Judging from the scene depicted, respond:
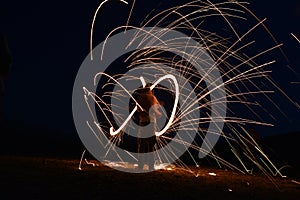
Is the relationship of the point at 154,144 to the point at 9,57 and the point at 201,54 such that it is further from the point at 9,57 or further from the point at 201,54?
the point at 9,57

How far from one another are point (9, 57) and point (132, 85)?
5.28 metres

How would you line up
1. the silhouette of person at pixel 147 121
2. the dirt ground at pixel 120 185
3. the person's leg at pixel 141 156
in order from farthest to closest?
the silhouette of person at pixel 147 121 → the person's leg at pixel 141 156 → the dirt ground at pixel 120 185

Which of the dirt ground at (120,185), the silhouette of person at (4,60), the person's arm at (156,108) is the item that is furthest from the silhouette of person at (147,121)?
the silhouette of person at (4,60)

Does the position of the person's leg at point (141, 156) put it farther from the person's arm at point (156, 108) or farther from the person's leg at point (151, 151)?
the person's arm at point (156, 108)

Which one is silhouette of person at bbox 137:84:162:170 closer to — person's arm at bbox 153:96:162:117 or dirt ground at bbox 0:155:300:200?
person's arm at bbox 153:96:162:117

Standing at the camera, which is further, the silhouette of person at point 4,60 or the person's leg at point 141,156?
the person's leg at point 141,156

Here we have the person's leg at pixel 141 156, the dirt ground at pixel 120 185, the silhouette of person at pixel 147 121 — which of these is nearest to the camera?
the dirt ground at pixel 120 185

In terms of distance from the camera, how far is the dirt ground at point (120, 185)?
5.32 m

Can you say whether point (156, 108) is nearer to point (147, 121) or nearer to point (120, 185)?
point (147, 121)

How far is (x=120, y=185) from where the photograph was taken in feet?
20.5

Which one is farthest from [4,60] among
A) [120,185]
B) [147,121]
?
[147,121]

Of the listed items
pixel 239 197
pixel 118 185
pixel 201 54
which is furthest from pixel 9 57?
pixel 201 54

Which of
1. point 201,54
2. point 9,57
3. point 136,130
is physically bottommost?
point 136,130

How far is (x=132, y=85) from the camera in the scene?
34.9 feet
